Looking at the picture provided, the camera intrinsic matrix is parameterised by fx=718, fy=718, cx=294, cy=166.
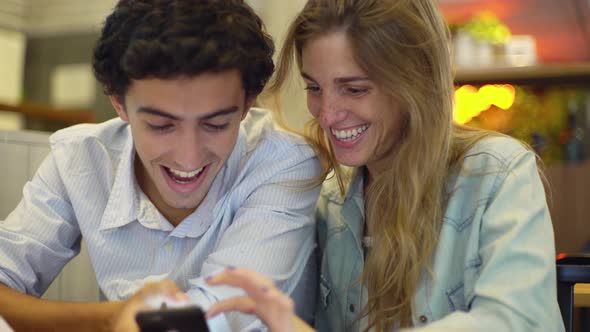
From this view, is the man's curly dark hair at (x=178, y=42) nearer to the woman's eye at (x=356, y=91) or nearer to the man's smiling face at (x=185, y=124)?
the man's smiling face at (x=185, y=124)

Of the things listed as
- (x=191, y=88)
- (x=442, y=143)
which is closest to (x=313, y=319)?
(x=442, y=143)

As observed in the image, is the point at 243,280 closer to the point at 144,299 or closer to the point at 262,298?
the point at 262,298

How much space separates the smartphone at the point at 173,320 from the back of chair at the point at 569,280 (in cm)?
66

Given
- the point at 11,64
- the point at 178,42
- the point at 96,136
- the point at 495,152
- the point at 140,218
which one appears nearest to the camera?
the point at 178,42

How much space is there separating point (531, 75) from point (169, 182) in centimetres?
262

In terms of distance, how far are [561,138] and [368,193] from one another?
97.7 inches

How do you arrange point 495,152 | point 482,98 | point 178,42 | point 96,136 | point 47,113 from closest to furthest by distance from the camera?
point 178,42 < point 495,152 < point 96,136 < point 47,113 < point 482,98

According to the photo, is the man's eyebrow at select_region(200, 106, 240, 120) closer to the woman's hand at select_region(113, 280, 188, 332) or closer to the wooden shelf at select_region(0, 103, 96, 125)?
the woman's hand at select_region(113, 280, 188, 332)

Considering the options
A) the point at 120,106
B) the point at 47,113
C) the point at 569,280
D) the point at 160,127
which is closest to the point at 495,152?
the point at 569,280

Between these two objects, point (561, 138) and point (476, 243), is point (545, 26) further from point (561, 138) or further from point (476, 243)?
point (476, 243)

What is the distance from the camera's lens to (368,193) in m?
1.45

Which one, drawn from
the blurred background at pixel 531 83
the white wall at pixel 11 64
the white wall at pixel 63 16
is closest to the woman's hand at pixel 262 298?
the blurred background at pixel 531 83

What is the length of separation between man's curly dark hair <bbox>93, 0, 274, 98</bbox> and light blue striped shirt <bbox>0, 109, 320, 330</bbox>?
17 centimetres

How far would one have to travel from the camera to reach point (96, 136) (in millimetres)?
1540
